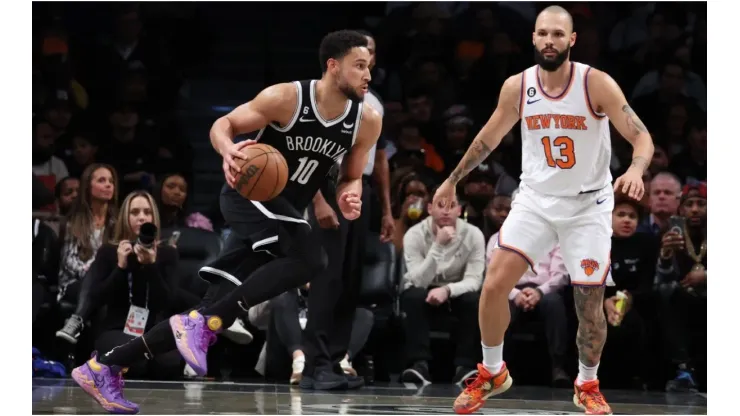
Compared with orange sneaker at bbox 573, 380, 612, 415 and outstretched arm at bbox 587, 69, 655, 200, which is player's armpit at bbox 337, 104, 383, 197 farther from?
orange sneaker at bbox 573, 380, 612, 415

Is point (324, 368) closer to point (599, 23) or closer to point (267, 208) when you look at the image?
point (267, 208)

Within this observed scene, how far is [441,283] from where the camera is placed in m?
7.91

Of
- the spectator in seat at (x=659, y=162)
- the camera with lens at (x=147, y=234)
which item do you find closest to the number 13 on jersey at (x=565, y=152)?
the camera with lens at (x=147, y=234)

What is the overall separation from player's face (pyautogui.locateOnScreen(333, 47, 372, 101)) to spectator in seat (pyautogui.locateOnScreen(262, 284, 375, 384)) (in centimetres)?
200

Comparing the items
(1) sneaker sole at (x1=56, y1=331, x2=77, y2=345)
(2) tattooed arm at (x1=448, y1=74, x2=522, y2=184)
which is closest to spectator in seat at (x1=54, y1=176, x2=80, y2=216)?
(1) sneaker sole at (x1=56, y1=331, x2=77, y2=345)

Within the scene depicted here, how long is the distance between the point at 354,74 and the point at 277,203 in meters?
0.79

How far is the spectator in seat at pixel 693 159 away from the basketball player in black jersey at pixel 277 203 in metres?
3.83

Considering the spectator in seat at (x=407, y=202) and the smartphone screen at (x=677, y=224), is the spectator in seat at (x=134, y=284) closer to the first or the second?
the spectator in seat at (x=407, y=202)

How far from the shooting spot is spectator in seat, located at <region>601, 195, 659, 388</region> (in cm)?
775

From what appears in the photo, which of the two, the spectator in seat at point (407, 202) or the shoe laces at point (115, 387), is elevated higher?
the spectator in seat at point (407, 202)

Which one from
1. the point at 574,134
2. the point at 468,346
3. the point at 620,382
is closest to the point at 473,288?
the point at 468,346

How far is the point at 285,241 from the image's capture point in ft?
18.2

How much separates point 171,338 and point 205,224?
330 cm

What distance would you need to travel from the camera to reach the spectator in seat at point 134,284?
7145 millimetres
